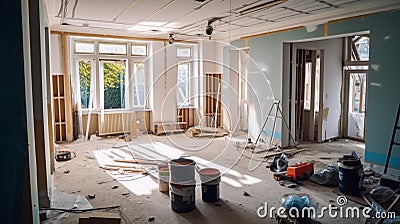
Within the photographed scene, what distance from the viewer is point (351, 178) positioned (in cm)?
422

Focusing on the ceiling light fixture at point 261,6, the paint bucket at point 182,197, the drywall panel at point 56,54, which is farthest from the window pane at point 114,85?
the paint bucket at point 182,197

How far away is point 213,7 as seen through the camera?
5359 millimetres

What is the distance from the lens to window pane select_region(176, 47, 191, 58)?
9477 mm

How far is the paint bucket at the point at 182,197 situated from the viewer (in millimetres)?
3729

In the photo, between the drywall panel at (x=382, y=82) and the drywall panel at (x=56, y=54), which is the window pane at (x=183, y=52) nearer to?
the drywall panel at (x=56, y=54)

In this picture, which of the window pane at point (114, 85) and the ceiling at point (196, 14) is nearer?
the ceiling at point (196, 14)

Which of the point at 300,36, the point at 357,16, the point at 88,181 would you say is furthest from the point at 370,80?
the point at 88,181

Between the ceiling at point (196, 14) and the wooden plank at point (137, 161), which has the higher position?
the ceiling at point (196, 14)

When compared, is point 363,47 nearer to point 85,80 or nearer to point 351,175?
point 351,175

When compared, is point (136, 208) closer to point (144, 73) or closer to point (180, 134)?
point (180, 134)

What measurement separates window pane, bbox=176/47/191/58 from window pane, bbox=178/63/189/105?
0.93ft

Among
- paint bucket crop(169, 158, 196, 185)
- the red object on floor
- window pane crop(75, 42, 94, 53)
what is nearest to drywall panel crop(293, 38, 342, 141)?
the red object on floor

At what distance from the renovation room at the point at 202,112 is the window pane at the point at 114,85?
29mm

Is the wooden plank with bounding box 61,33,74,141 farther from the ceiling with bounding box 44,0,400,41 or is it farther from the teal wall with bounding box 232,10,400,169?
the teal wall with bounding box 232,10,400,169
